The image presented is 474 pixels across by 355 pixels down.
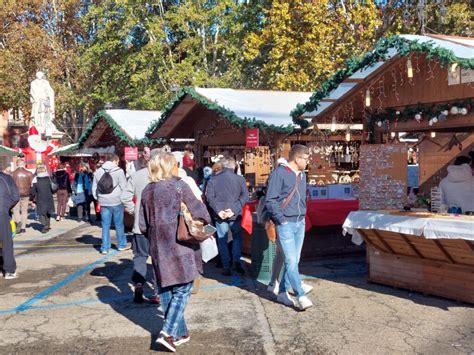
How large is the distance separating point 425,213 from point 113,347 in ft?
12.2

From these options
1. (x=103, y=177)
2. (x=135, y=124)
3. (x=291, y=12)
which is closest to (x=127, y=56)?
(x=291, y=12)

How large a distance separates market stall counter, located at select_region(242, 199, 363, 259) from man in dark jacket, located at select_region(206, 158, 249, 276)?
0.45 meters

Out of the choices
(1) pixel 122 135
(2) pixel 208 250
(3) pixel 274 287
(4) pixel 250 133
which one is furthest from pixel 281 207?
(1) pixel 122 135

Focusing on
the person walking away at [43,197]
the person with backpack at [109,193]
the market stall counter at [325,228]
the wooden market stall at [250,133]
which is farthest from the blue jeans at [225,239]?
the person walking away at [43,197]

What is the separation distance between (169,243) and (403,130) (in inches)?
170

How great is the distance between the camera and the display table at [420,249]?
593 centimetres

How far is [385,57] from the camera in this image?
21.5 ft

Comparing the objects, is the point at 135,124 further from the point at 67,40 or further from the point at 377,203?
the point at 67,40

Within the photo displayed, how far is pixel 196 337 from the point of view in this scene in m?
5.32

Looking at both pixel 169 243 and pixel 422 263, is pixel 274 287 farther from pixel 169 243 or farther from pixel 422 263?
pixel 169 243

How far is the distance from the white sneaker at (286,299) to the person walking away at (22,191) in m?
9.22

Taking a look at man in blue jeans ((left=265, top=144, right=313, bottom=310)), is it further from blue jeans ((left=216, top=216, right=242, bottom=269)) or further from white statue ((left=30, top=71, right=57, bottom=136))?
white statue ((left=30, top=71, right=57, bottom=136))

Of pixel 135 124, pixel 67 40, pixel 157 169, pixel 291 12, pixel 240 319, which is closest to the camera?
pixel 157 169

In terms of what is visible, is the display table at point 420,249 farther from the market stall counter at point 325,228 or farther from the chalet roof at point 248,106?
the chalet roof at point 248,106
